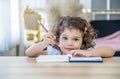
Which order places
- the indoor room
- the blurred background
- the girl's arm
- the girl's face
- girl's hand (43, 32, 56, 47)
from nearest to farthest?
the indoor room
the girl's arm
girl's hand (43, 32, 56, 47)
the girl's face
the blurred background

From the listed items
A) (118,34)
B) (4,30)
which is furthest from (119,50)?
(4,30)

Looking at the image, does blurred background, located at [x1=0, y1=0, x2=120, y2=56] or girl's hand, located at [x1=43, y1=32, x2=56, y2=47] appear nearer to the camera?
girl's hand, located at [x1=43, y1=32, x2=56, y2=47]

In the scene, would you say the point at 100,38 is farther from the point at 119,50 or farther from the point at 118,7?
the point at 119,50

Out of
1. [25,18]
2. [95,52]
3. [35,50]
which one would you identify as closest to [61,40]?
[35,50]

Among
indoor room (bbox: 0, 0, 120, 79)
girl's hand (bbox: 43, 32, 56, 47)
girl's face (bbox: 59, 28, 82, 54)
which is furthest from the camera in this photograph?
girl's face (bbox: 59, 28, 82, 54)

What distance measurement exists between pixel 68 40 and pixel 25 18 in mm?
2351

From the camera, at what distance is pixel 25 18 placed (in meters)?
3.59

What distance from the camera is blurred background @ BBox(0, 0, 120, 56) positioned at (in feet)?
10.2

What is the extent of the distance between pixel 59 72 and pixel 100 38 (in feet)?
9.67

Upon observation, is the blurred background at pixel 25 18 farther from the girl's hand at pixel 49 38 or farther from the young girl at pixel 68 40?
the girl's hand at pixel 49 38

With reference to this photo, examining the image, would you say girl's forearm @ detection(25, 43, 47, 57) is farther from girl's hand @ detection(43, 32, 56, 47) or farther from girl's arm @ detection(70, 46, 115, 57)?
girl's arm @ detection(70, 46, 115, 57)

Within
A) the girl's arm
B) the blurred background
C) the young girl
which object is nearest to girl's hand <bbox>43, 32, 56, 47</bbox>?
the young girl

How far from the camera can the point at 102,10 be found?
4.00 metres

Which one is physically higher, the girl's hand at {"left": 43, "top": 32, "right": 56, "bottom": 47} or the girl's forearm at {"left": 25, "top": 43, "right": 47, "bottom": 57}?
the girl's hand at {"left": 43, "top": 32, "right": 56, "bottom": 47}
